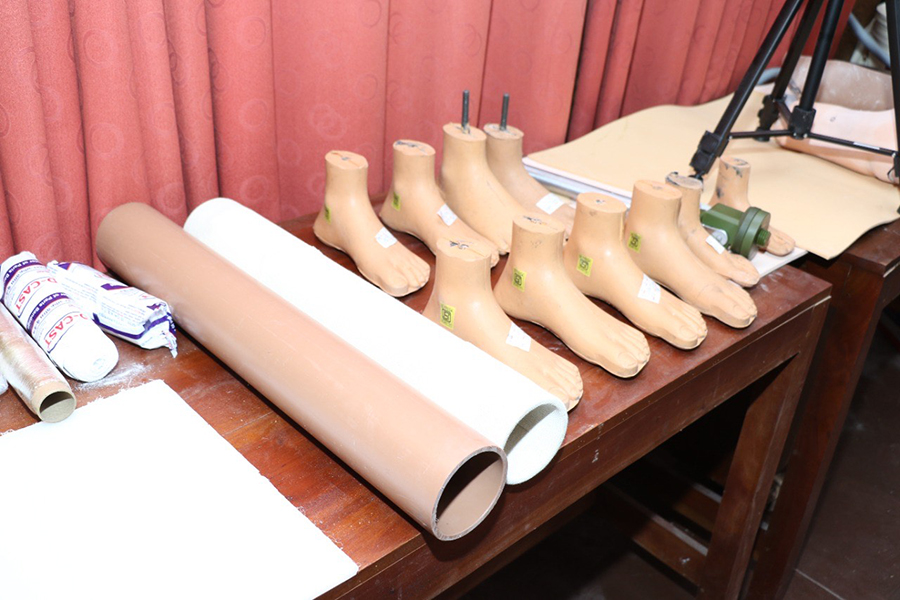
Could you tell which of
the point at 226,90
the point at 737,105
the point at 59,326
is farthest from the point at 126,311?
the point at 737,105

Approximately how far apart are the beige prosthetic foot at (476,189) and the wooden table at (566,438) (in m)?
0.09

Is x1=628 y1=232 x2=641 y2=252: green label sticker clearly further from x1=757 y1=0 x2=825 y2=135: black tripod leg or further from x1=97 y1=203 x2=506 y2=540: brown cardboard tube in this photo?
x1=757 y1=0 x2=825 y2=135: black tripod leg

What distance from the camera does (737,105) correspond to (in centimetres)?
133

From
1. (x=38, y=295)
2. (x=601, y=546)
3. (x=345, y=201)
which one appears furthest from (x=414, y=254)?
(x=601, y=546)

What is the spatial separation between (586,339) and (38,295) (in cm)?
58

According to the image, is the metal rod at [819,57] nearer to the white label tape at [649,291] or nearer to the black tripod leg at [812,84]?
the black tripod leg at [812,84]

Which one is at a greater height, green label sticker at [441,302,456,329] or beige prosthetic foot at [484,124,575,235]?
beige prosthetic foot at [484,124,575,235]

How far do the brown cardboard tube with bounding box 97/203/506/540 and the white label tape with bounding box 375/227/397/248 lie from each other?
0.22m

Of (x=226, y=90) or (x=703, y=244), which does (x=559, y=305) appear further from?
(x=226, y=90)

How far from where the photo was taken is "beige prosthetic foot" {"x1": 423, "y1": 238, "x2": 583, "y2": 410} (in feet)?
2.71

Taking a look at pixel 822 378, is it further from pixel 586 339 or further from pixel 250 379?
pixel 250 379

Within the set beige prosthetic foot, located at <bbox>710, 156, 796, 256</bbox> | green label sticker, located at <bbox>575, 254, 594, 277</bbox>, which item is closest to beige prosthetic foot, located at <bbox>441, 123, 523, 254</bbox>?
green label sticker, located at <bbox>575, 254, 594, 277</bbox>

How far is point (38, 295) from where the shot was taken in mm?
835

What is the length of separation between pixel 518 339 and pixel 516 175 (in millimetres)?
396
